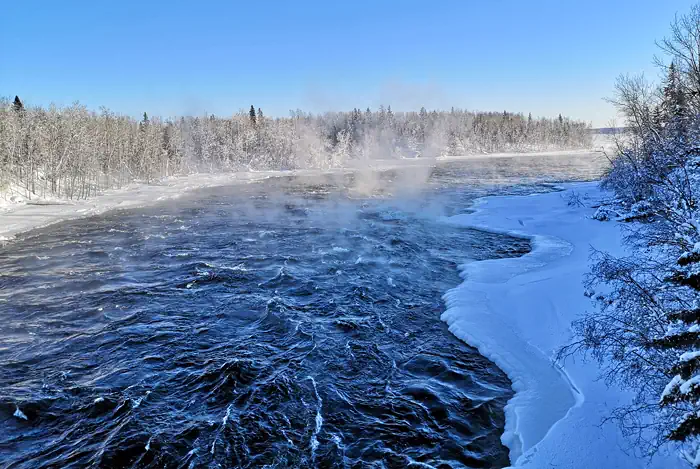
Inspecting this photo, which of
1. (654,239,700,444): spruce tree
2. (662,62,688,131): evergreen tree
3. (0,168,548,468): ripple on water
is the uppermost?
(662,62,688,131): evergreen tree

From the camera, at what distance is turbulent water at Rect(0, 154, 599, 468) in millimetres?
8203

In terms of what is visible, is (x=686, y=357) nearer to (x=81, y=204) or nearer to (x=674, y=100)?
(x=674, y=100)

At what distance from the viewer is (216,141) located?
97062 mm

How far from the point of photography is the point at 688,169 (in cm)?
808

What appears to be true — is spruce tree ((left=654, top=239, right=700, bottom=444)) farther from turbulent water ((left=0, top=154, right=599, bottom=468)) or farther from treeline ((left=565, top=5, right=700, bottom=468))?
turbulent water ((left=0, top=154, right=599, bottom=468))

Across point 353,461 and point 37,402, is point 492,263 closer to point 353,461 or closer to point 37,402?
point 353,461

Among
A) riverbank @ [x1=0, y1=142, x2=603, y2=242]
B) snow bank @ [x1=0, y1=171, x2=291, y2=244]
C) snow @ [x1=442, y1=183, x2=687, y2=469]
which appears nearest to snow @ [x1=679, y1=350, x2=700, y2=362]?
snow @ [x1=442, y1=183, x2=687, y2=469]

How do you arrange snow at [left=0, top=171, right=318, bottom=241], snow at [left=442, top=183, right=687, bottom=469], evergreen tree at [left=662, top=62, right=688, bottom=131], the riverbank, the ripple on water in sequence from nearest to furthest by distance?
1. snow at [left=442, top=183, right=687, bottom=469]
2. the ripple on water
3. evergreen tree at [left=662, top=62, right=688, bottom=131]
4. snow at [left=0, top=171, right=318, bottom=241]
5. the riverbank

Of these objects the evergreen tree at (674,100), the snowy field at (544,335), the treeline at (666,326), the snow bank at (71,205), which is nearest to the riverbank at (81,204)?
the snow bank at (71,205)

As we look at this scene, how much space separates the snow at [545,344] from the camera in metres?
7.56

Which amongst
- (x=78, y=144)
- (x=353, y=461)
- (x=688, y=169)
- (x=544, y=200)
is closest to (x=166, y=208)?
(x=78, y=144)

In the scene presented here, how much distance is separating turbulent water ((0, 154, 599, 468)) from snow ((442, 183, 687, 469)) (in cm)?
57

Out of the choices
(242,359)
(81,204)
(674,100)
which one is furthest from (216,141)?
(242,359)

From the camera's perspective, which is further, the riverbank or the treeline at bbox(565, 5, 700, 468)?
the riverbank
